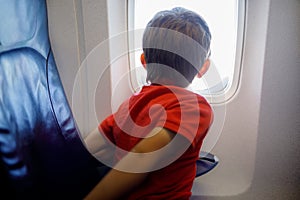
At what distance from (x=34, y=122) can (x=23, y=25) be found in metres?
0.23

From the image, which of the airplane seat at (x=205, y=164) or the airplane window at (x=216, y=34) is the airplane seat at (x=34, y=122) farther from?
the airplane window at (x=216, y=34)

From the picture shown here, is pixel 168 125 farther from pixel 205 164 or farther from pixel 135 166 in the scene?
pixel 205 164

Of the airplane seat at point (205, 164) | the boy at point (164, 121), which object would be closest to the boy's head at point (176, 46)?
the boy at point (164, 121)

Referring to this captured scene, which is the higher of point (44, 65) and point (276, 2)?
point (276, 2)

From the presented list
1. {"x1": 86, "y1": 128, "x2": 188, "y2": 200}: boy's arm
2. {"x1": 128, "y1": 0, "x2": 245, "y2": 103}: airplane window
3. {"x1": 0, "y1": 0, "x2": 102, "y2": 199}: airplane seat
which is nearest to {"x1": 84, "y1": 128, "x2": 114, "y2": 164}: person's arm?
{"x1": 0, "y1": 0, "x2": 102, "y2": 199}: airplane seat

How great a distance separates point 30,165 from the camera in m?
0.53

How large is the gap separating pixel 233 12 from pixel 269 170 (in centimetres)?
74

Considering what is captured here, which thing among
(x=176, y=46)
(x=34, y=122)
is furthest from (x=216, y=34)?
(x=34, y=122)

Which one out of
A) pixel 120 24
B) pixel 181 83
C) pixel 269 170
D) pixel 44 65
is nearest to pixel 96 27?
pixel 120 24

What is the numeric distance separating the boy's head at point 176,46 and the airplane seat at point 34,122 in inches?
11.0

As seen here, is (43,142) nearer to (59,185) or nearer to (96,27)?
(59,185)

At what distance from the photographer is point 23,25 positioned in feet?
1.82

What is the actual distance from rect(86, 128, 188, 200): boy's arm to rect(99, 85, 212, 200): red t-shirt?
1.1 inches

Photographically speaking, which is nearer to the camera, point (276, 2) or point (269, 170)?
point (276, 2)
